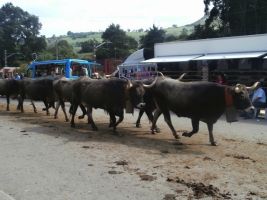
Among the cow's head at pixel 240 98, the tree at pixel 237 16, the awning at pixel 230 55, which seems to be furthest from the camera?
the tree at pixel 237 16

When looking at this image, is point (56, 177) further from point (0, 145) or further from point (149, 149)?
point (0, 145)

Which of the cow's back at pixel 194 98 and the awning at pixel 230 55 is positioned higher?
the awning at pixel 230 55

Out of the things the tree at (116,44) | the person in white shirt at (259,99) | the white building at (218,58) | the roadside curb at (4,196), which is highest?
the tree at (116,44)

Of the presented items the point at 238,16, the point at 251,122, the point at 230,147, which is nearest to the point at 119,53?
the point at 238,16

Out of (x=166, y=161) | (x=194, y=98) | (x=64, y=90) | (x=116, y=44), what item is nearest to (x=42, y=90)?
(x=64, y=90)

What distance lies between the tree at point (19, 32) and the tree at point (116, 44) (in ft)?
44.3

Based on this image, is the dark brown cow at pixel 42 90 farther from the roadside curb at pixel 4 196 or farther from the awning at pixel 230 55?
the roadside curb at pixel 4 196

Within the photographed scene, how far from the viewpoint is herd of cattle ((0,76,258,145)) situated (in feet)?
36.5

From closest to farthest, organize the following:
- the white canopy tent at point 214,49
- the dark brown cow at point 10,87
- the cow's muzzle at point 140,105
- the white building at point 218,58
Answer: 1. the cow's muzzle at point 140,105
2. the dark brown cow at point 10,87
3. the white building at point 218,58
4. the white canopy tent at point 214,49

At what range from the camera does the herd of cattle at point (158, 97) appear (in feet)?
36.5

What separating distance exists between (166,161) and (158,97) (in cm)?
323

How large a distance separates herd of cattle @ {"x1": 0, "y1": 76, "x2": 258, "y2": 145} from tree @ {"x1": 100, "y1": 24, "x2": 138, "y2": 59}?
205 ft

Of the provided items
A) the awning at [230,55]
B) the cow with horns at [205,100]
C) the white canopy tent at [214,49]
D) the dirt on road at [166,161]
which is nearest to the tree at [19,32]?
the white canopy tent at [214,49]

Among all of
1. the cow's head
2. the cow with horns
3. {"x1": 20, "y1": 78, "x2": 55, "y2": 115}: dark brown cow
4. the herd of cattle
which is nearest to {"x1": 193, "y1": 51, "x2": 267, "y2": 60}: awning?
{"x1": 20, "y1": 78, "x2": 55, "y2": 115}: dark brown cow
